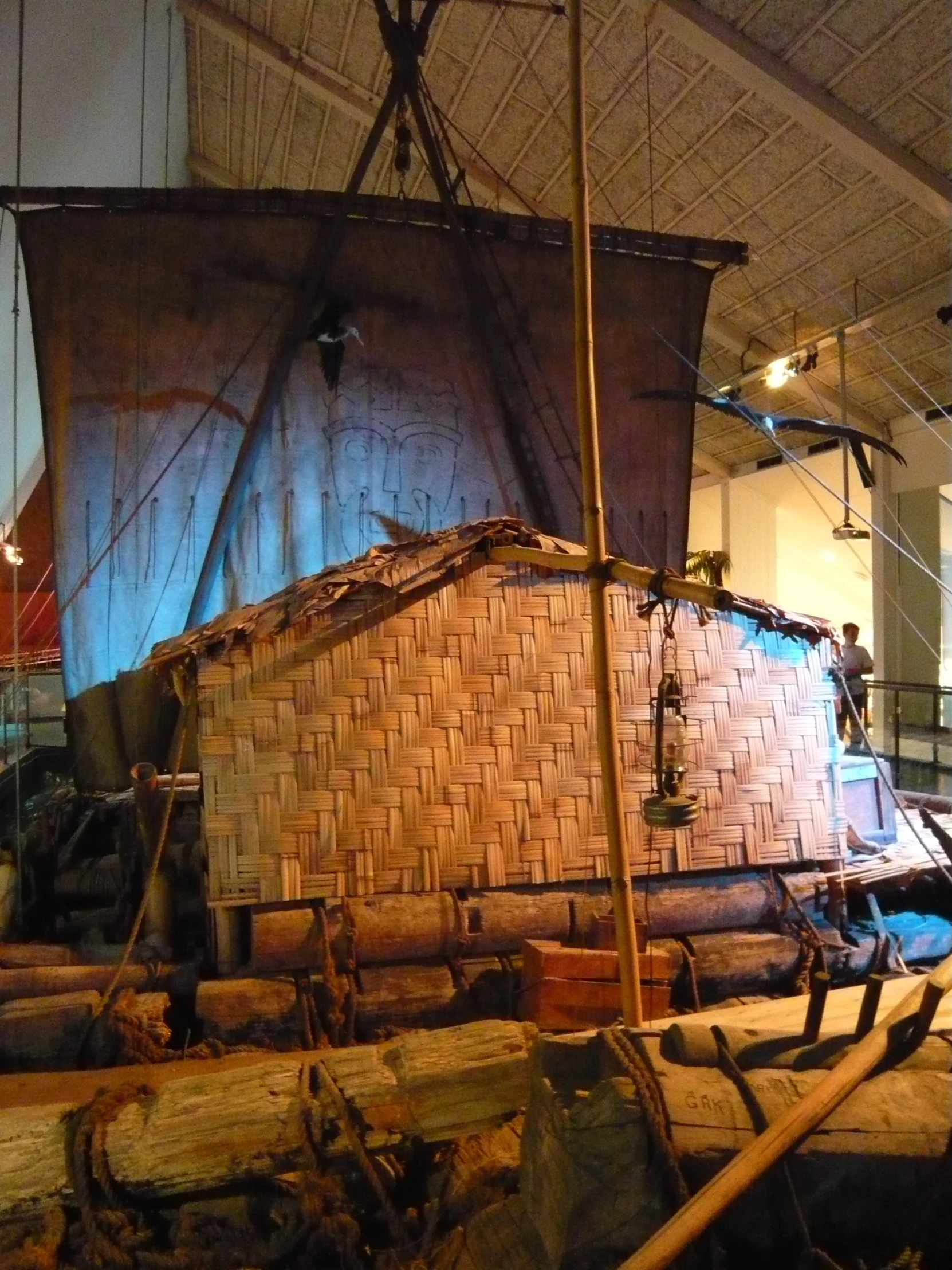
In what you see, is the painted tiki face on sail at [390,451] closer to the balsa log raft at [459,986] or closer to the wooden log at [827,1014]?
the balsa log raft at [459,986]

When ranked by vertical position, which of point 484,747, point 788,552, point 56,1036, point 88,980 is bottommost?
point 56,1036

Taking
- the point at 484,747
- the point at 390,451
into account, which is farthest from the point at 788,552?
the point at 484,747

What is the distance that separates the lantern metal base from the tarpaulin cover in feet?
14.0

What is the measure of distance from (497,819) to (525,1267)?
181 centimetres

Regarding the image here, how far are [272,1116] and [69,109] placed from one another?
21.7 ft

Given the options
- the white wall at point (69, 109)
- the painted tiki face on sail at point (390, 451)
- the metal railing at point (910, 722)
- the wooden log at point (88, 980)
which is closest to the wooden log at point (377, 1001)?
the wooden log at point (88, 980)

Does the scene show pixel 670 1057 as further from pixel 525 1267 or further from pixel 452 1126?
pixel 452 1126

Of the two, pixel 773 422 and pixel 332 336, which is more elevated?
pixel 332 336

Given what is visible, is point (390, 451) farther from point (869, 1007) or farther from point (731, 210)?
point (869, 1007)

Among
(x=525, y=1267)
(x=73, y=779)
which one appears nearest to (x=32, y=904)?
(x=73, y=779)

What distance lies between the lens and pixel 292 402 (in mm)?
6102

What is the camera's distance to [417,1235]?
7.04 ft

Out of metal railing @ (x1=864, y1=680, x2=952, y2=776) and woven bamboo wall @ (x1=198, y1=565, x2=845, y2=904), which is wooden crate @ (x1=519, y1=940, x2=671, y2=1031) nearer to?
woven bamboo wall @ (x1=198, y1=565, x2=845, y2=904)

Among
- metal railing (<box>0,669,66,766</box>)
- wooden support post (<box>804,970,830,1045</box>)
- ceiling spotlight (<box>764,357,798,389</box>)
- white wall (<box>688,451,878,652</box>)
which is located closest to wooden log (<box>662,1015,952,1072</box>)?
wooden support post (<box>804,970,830,1045</box>)
